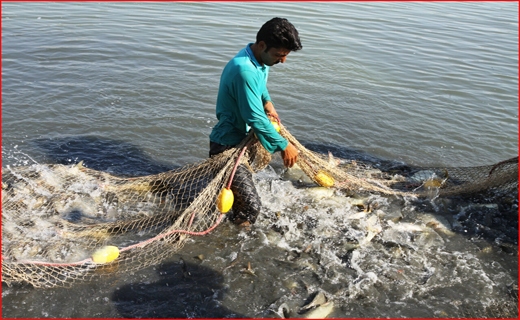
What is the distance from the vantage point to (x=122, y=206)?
5.06 meters

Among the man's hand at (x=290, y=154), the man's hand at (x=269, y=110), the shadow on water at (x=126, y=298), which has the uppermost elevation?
the man's hand at (x=269, y=110)

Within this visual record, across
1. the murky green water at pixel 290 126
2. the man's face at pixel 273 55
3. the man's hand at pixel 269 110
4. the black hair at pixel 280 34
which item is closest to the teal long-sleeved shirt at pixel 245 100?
the man's face at pixel 273 55

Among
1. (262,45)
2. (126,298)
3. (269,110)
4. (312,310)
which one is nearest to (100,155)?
(269,110)

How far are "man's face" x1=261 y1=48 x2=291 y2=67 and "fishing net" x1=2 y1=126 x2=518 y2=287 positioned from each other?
0.92 meters

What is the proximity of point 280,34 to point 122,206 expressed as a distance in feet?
9.39

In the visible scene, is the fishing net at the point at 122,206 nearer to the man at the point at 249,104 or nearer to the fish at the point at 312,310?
the man at the point at 249,104

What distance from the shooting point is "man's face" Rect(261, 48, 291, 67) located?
13.1 ft

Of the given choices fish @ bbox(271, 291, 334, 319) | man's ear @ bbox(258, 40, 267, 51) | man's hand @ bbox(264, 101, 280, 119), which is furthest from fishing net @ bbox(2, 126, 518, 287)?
fish @ bbox(271, 291, 334, 319)

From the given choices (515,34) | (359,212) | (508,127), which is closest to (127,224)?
(359,212)

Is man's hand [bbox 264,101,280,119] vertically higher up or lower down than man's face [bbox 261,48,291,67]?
lower down

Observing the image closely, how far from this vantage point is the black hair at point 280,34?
12.6 feet

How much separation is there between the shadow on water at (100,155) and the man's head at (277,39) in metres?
2.96

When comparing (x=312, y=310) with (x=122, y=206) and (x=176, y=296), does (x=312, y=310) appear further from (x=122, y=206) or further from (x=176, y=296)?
(x=122, y=206)

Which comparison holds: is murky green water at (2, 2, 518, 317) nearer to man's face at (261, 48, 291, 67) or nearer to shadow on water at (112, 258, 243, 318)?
shadow on water at (112, 258, 243, 318)
